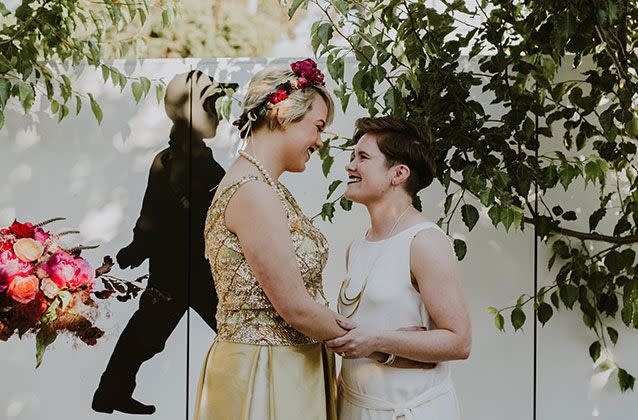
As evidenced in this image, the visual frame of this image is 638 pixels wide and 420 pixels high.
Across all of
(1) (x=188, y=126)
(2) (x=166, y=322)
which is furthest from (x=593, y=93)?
(2) (x=166, y=322)

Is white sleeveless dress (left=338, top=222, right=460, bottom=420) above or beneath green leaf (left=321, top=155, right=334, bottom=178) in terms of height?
beneath

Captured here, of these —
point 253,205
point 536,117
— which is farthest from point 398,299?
point 536,117

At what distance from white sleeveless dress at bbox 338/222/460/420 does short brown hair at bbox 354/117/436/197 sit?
6.7 inches

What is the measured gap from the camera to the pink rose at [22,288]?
1711 mm

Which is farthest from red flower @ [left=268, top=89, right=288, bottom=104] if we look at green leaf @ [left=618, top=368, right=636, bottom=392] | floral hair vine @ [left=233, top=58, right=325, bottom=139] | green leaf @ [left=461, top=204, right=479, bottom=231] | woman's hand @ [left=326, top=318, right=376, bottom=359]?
green leaf @ [left=618, top=368, right=636, bottom=392]

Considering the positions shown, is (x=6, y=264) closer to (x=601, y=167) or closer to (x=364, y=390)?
(x=364, y=390)

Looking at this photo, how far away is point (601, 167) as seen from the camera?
2932 mm

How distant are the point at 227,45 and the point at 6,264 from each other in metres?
3.35

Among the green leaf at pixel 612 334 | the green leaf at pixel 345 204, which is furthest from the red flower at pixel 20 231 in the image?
the green leaf at pixel 612 334

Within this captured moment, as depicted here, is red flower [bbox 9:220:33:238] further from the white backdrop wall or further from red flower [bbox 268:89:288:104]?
the white backdrop wall

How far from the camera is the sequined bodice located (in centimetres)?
214

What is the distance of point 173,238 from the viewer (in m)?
3.38

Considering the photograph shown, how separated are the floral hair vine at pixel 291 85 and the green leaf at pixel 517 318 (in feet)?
4.30

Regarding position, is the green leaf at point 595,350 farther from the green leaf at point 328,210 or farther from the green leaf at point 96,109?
the green leaf at point 96,109
